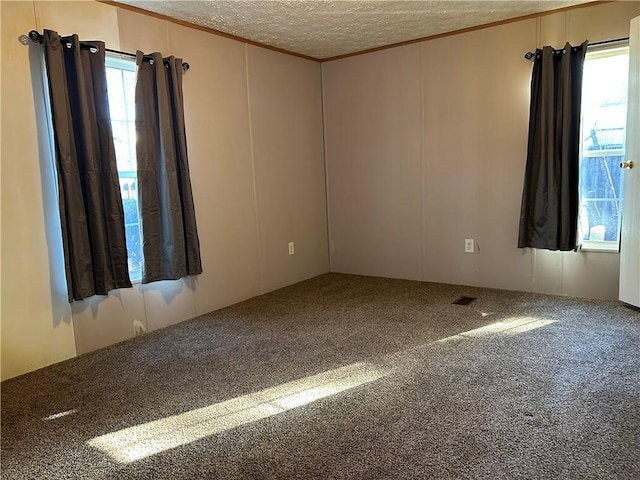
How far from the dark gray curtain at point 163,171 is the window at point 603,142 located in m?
2.89

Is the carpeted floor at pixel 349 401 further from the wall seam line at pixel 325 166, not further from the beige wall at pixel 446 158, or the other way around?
the wall seam line at pixel 325 166

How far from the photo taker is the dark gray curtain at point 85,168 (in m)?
2.53

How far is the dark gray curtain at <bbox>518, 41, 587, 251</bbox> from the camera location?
3.26 m

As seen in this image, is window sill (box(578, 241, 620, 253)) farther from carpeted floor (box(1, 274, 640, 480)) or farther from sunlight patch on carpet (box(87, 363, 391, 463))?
sunlight patch on carpet (box(87, 363, 391, 463))

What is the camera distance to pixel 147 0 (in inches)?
111

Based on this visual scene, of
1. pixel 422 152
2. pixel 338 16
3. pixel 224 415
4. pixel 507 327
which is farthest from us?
pixel 422 152

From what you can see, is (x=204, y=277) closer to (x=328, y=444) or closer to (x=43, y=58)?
(x=43, y=58)

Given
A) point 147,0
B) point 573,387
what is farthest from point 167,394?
point 147,0

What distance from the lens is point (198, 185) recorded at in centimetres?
341

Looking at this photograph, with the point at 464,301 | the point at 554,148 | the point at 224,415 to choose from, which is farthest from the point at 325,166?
the point at 224,415

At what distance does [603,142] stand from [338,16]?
212 centimetres

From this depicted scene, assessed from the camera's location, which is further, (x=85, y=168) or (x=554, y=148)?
(x=554, y=148)

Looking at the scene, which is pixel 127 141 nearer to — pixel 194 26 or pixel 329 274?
pixel 194 26

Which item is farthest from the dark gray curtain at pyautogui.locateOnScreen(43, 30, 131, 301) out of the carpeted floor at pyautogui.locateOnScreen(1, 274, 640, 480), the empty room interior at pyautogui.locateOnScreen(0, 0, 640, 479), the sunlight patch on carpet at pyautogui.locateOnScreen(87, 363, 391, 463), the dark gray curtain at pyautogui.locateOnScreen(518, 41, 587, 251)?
the dark gray curtain at pyautogui.locateOnScreen(518, 41, 587, 251)
